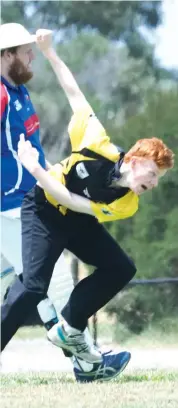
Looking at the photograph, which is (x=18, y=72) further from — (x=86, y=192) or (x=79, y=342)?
(x=79, y=342)

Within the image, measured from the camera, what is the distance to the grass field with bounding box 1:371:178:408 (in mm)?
4246

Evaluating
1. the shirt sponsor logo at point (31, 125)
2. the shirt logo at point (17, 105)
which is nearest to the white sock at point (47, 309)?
the shirt sponsor logo at point (31, 125)

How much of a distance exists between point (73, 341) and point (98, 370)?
215 millimetres

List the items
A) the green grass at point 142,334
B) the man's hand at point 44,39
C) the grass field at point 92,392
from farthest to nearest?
→ the green grass at point 142,334 → the man's hand at point 44,39 → the grass field at point 92,392

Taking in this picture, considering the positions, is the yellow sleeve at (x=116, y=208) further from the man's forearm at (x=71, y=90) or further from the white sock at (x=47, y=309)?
the white sock at (x=47, y=309)

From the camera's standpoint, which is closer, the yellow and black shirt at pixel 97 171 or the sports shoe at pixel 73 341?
the yellow and black shirt at pixel 97 171

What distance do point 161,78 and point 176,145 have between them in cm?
521

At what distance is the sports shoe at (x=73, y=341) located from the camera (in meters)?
5.10

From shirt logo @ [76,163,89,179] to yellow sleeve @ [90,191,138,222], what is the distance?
13 centimetres

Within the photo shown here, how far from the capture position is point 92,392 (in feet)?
15.2

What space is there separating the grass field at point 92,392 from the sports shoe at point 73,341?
152 millimetres

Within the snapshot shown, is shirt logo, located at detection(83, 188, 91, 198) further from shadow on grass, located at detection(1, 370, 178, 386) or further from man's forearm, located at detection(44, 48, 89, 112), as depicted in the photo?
shadow on grass, located at detection(1, 370, 178, 386)

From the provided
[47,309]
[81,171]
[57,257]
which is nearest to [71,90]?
[81,171]

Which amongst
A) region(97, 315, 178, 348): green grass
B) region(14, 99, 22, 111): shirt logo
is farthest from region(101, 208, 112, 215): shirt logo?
region(97, 315, 178, 348): green grass
